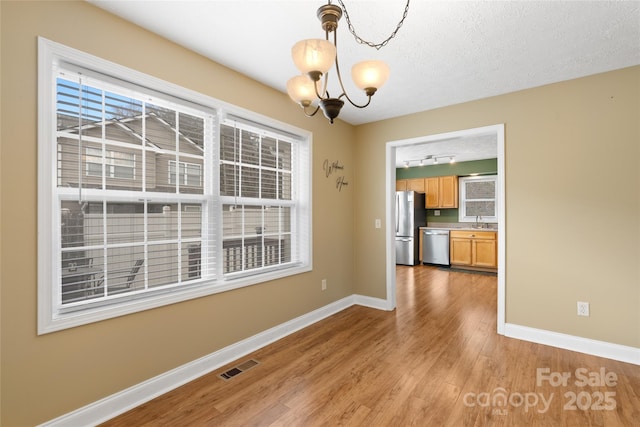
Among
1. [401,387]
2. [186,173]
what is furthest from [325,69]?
[401,387]

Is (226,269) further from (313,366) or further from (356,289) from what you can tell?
(356,289)

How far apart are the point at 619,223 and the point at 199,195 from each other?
362 cm

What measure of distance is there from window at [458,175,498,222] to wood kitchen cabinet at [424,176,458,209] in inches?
9.9

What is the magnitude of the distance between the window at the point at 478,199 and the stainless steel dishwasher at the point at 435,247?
32.3 inches

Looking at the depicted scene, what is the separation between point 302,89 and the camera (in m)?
1.60

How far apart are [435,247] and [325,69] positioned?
6392mm

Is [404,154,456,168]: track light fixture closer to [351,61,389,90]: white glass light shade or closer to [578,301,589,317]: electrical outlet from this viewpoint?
[578,301,589,317]: electrical outlet

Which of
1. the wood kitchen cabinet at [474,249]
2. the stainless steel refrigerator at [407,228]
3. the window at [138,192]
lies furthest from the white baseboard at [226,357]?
the stainless steel refrigerator at [407,228]

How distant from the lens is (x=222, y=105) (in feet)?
8.25

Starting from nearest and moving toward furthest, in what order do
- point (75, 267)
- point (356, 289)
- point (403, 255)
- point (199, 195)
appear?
point (75, 267), point (199, 195), point (356, 289), point (403, 255)

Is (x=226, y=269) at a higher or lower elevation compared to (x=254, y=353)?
higher

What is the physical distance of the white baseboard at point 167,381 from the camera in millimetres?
1745

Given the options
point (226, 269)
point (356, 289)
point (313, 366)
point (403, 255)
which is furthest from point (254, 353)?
point (403, 255)

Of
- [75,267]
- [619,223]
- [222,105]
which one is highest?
[222,105]
